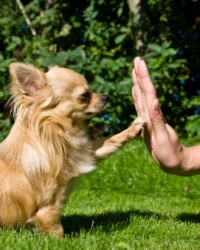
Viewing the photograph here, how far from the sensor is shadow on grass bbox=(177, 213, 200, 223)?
446 centimetres

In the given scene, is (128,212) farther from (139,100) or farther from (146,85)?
(146,85)

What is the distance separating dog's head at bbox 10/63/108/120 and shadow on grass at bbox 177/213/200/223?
4.13 ft

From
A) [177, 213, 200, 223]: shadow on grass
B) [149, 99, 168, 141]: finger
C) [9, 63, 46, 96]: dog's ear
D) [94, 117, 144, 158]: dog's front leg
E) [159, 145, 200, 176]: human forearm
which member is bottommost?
[177, 213, 200, 223]: shadow on grass

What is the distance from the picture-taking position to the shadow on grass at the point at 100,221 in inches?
159

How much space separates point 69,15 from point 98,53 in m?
1.20

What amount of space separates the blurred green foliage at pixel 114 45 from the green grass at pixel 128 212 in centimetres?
98

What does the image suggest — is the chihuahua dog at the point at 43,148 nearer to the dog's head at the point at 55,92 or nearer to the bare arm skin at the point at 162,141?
the dog's head at the point at 55,92

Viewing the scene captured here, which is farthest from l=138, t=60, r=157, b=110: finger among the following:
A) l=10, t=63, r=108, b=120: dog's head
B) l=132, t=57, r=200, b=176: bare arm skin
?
l=10, t=63, r=108, b=120: dog's head

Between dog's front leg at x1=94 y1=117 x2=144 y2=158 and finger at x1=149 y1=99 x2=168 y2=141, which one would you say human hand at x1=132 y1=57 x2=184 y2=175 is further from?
dog's front leg at x1=94 y1=117 x2=144 y2=158

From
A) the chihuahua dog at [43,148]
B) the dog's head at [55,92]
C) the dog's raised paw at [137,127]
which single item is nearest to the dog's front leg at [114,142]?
the dog's raised paw at [137,127]

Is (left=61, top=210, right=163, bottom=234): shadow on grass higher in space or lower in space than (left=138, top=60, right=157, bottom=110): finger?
lower

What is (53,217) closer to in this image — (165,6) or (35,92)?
(35,92)

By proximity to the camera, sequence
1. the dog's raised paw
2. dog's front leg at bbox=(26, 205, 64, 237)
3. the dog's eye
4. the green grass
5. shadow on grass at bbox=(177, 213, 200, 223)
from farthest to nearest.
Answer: shadow on grass at bbox=(177, 213, 200, 223)
the dog's raised paw
the dog's eye
dog's front leg at bbox=(26, 205, 64, 237)
the green grass

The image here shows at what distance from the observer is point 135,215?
4438 millimetres
